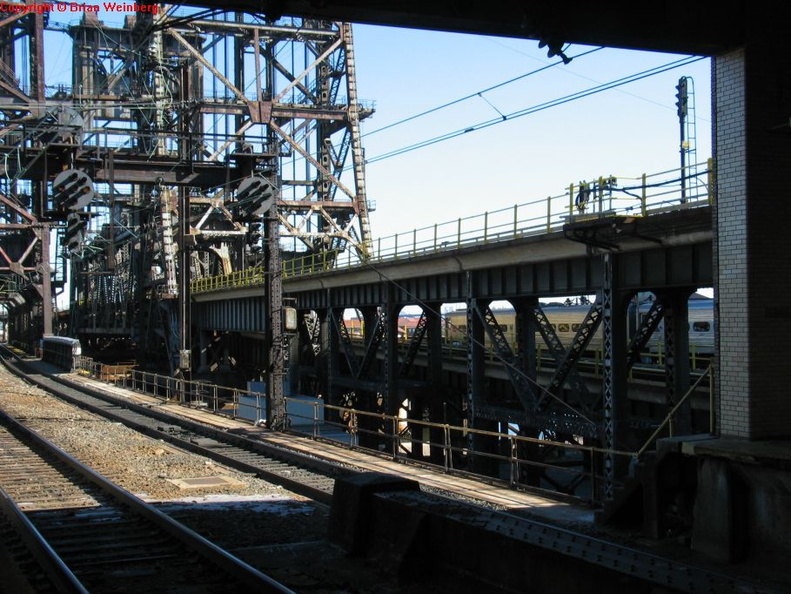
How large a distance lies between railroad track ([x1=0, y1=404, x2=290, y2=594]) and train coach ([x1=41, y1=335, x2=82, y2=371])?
3528 centimetres

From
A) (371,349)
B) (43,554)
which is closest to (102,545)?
(43,554)

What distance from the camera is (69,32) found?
263ft

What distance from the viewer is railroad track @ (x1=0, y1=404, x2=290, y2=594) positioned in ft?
28.0

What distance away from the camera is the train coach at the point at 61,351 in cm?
4809

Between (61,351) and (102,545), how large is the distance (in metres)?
45.0

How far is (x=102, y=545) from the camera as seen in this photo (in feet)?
33.4

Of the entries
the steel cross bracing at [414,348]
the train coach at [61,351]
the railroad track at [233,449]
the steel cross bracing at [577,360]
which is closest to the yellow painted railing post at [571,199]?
the steel cross bracing at [577,360]

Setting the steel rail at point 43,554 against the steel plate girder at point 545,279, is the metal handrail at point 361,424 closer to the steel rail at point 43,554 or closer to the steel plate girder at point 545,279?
the steel plate girder at point 545,279

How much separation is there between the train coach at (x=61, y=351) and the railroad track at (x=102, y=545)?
116ft

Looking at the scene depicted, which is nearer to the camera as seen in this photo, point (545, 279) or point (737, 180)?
point (737, 180)

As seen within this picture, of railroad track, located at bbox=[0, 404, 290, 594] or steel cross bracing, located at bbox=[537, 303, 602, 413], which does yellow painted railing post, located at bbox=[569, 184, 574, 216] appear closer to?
steel cross bracing, located at bbox=[537, 303, 602, 413]

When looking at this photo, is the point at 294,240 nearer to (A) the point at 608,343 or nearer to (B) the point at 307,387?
(B) the point at 307,387

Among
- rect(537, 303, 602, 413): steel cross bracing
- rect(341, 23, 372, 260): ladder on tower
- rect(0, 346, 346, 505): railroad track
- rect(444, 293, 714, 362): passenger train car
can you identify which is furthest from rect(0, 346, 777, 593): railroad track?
rect(341, 23, 372, 260): ladder on tower

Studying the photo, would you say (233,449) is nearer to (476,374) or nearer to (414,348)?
(476,374)
